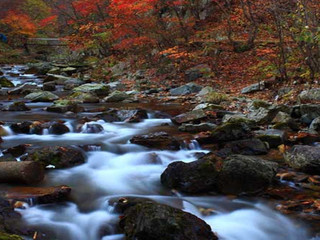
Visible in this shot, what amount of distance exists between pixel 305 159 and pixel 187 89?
25.2ft

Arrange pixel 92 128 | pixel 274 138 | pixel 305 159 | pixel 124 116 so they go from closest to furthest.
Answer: pixel 305 159 < pixel 274 138 < pixel 92 128 < pixel 124 116

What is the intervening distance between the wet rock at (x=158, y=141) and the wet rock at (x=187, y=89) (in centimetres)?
575

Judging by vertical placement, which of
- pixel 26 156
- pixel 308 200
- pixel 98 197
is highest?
pixel 26 156

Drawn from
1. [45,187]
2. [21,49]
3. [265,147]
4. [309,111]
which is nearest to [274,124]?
[309,111]

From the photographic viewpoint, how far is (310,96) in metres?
8.70

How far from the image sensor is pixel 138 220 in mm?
3365

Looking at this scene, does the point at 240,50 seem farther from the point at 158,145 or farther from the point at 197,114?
the point at 158,145

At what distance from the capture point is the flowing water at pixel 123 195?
12.5 feet

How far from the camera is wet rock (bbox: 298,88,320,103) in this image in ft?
28.2

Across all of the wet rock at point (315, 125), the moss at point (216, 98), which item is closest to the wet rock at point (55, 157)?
the wet rock at point (315, 125)

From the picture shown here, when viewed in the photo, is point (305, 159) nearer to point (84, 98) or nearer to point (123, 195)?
point (123, 195)

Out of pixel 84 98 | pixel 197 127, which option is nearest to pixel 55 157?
pixel 197 127

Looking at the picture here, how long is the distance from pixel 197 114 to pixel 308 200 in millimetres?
4349

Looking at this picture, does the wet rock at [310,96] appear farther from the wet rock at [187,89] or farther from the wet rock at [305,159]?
the wet rock at [187,89]
